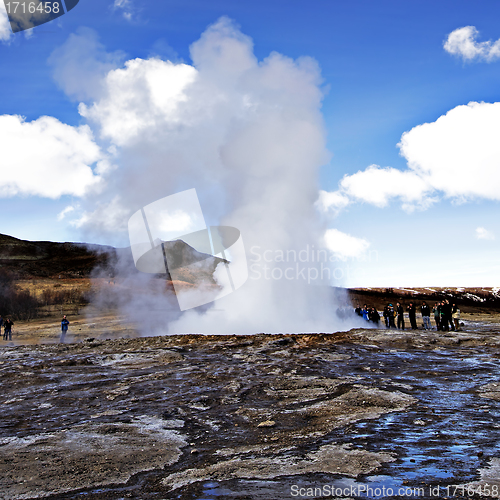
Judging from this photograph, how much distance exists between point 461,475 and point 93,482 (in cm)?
323

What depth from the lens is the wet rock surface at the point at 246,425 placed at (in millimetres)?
3639

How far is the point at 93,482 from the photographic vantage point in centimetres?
370

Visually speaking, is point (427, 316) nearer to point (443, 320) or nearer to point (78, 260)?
point (443, 320)

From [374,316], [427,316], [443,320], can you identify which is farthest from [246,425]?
[374,316]

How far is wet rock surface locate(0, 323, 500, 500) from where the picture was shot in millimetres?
3639

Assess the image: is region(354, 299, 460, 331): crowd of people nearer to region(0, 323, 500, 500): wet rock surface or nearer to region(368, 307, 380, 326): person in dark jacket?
region(368, 307, 380, 326): person in dark jacket

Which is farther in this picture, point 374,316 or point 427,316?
point 374,316

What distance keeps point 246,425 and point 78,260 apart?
66.0 metres

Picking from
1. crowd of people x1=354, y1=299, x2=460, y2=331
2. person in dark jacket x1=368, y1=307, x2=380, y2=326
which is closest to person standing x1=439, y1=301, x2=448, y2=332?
crowd of people x1=354, y1=299, x2=460, y2=331

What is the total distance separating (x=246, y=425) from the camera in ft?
18.4

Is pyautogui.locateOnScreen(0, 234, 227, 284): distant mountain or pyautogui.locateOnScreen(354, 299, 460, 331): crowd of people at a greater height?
pyautogui.locateOnScreen(0, 234, 227, 284): distant mountain

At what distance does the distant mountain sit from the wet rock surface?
3388 cm

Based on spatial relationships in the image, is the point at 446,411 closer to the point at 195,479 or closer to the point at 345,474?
the point at 345,474

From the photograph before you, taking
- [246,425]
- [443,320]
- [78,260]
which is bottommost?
[246,425]
